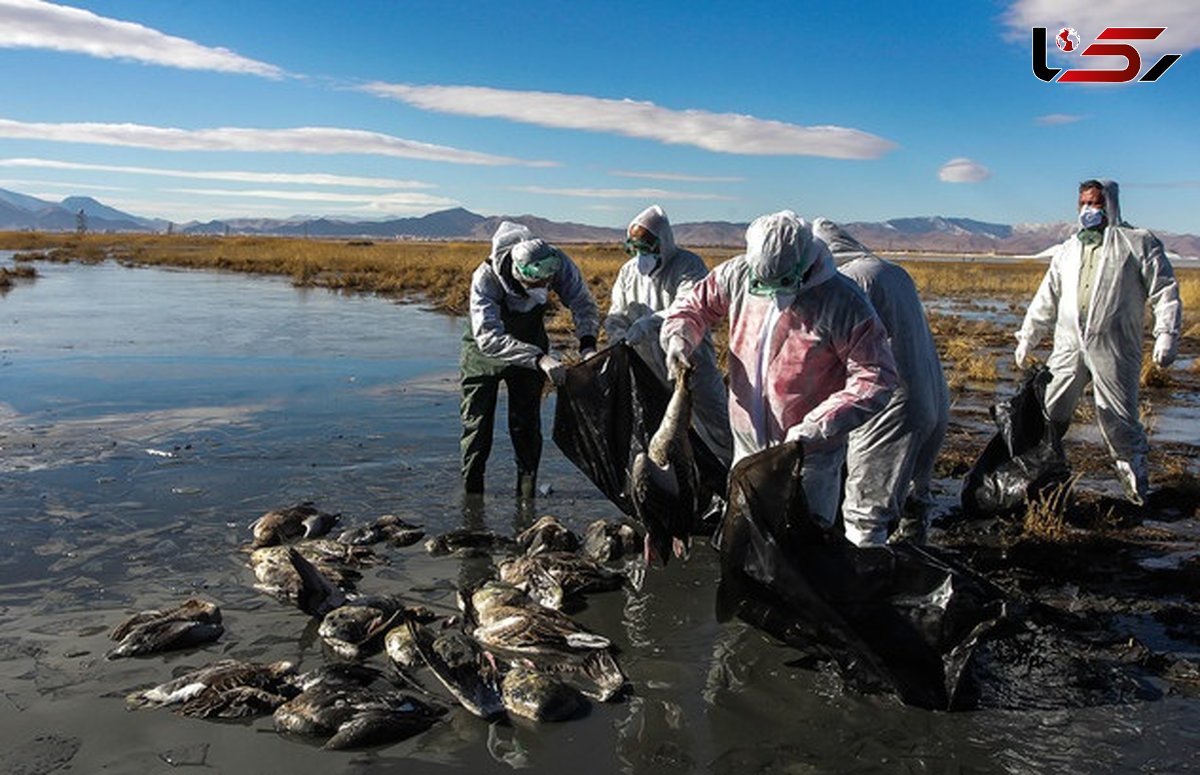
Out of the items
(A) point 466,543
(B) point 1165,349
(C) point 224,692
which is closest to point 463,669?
(C) point 224,692

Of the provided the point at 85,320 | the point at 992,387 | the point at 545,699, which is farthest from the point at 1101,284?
the point at 85,320

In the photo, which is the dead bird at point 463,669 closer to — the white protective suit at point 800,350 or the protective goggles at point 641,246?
the white protective suit at point 800,350

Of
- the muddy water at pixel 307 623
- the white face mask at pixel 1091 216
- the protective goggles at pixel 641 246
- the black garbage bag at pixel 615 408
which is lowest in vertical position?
the muddy water at pixel 307 623

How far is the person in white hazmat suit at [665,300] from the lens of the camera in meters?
6.30

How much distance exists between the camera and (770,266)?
402cm

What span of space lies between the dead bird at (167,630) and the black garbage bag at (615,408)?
7.23 feet

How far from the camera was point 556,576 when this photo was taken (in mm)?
5457

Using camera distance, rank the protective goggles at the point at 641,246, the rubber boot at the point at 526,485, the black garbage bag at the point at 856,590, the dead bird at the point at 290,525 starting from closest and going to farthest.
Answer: the black garbage bag at the point at 856,590 → the dead bird at the point at 290,525 → the protective goggles at the point at 641,246 → the rubber boot at the point at 526,485

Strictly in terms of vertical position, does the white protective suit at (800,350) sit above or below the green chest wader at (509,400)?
above

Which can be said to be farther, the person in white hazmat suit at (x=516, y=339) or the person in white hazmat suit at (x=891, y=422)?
the person in white hazmat suit at (x=516, y=339)

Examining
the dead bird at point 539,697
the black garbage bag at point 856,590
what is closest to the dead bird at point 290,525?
the dead bird at point 539,697

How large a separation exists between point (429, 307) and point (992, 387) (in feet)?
50.2

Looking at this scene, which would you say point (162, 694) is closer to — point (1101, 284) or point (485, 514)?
point (485, 514)

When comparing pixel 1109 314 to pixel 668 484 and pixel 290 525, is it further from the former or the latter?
pixel 290 525
